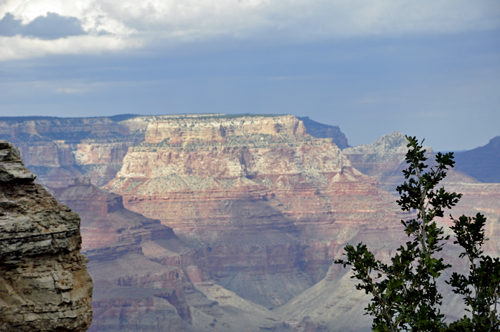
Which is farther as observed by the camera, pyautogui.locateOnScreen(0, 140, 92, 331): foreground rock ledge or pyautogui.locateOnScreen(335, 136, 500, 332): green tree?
pyautogui.locateOnScreen(335, 136, 500, 332): green tree

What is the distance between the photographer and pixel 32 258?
24.1 m

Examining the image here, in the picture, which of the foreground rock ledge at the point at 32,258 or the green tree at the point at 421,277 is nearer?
the foreground rock ledge at the point at 32,258

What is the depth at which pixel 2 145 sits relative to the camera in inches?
977

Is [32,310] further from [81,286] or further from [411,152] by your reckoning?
[411,152]

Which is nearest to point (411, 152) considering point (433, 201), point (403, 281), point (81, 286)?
point (433, 201)

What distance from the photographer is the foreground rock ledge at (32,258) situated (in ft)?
78.2

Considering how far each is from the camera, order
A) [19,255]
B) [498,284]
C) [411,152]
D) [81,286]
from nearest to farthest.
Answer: [19,255] → [81,286] → [498,284] → [411,152]

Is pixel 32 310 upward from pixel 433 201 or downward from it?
downward

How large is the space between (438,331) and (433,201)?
15.9 feet

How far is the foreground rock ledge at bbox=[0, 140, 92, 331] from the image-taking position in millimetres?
23844

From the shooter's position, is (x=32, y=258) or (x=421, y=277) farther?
(x=421, y=277)

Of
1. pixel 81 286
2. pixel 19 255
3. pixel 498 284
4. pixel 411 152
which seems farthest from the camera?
pixel 411 152

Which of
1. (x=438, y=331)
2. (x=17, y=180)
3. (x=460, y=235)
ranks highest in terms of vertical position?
(x=17, y=180)

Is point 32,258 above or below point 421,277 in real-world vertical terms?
above
